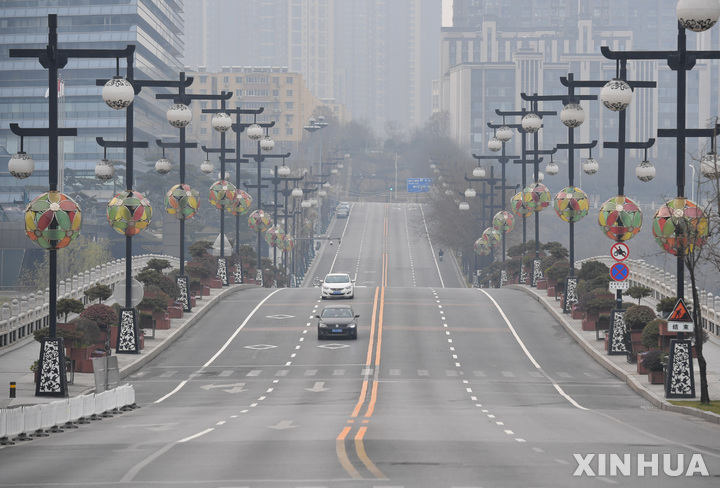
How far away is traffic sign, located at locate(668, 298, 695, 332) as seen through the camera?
105 ft

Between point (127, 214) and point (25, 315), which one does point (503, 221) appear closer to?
point (25, 315)

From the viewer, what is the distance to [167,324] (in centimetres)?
5284

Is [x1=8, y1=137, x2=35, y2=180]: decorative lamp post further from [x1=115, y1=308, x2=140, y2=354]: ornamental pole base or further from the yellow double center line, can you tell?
[x1=115, y1=308, x2=140, y2=354]: ornamental pole base

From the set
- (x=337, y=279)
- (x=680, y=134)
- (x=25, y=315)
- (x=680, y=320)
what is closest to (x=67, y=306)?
(x=25, y=315)

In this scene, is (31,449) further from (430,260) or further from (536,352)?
(430,260)

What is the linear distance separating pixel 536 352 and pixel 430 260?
339 feet

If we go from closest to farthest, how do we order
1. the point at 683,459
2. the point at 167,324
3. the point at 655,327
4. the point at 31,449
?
the point at 683,459 → the point at 31,449 → the point at 655,327 → the point at 167,324

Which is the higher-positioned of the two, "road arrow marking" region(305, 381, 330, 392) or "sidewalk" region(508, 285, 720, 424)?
"sidewalk" region(508, 285, 720, 424)

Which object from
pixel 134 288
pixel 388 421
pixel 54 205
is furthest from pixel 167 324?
pixel 388 421

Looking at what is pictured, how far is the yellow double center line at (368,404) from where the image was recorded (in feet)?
61.8

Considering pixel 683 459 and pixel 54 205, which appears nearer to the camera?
pixel 683 459

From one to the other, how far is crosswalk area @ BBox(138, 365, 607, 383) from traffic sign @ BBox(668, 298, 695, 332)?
Result: 9.03m

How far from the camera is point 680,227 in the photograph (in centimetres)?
3170

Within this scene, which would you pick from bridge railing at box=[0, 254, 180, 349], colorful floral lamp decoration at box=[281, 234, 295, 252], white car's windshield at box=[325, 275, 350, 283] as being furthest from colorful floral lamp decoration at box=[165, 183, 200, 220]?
colorful floral lamp decoration at box=[281, 234, 295, 252]
